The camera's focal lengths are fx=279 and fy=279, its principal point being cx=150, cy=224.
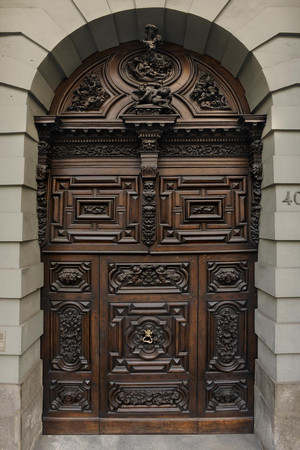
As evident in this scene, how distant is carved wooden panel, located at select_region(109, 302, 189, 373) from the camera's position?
15.5 ft

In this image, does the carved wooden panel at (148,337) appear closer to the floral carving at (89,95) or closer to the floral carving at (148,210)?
the floral carving at (148,210)

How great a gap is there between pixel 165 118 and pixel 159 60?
1238 millimetres

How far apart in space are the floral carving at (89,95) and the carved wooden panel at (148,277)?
2.74m

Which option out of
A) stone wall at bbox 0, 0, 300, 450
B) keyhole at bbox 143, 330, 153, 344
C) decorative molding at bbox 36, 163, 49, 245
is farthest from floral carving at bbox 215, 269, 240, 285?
decorative molding at bbox 36, 163, 49, 245

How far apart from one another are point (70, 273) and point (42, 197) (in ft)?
4.40

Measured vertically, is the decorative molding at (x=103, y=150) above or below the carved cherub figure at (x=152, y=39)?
below

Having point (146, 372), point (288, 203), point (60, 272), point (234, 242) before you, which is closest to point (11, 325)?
point (60, 272)

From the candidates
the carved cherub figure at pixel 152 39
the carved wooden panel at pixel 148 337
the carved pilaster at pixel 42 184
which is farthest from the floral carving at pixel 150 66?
the carved wooden panel at pixel 148 337

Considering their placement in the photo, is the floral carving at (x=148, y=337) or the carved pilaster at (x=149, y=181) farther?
the floral carving at (x=148, y=337)

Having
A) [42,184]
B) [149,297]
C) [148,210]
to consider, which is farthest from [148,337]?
[42,184]

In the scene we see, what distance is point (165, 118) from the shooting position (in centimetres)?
438

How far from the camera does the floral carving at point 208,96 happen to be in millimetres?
4805

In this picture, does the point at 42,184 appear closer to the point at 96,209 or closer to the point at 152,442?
the point at 96,209

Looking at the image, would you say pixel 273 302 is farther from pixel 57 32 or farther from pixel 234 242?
pixel 57 32
